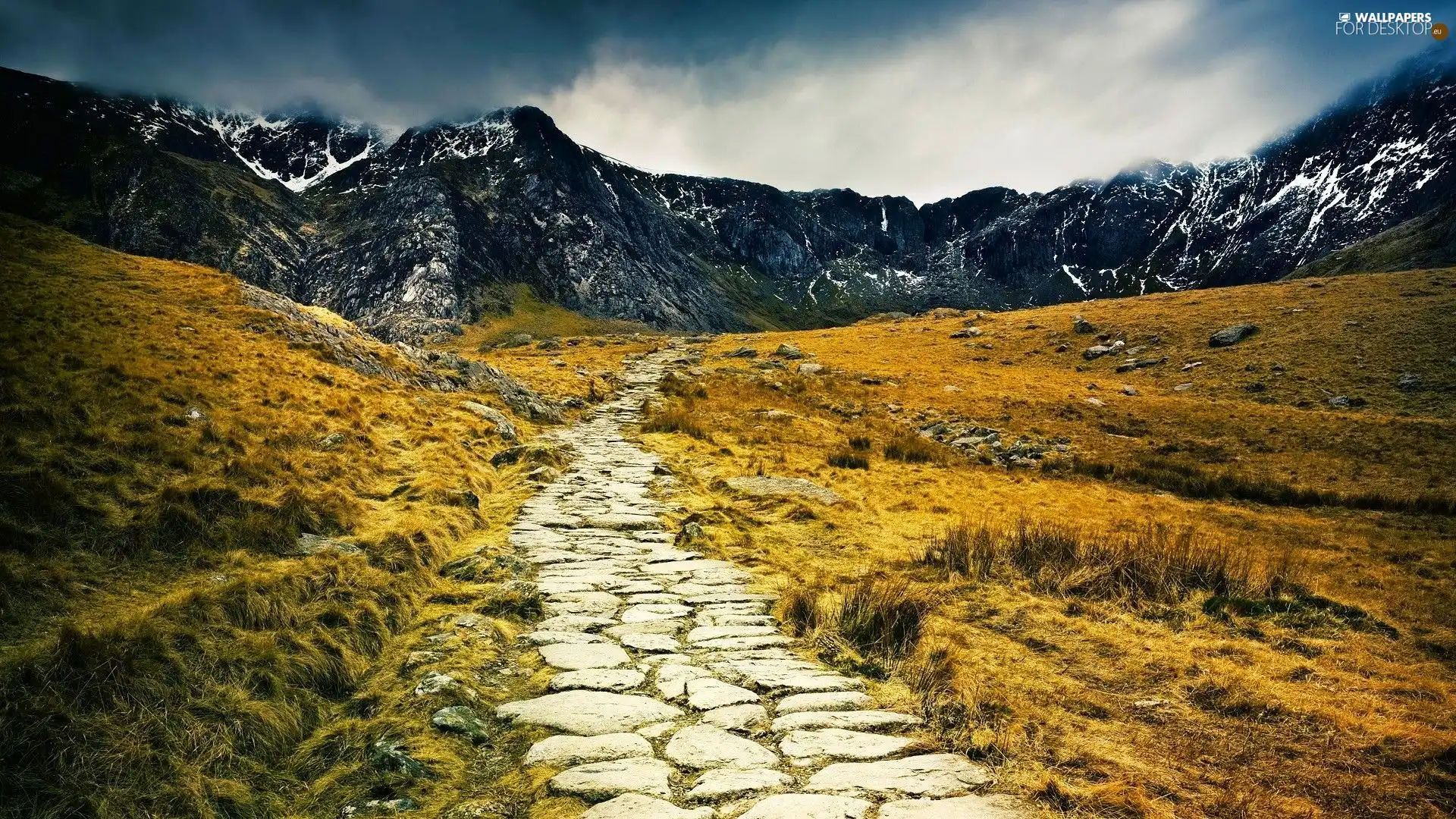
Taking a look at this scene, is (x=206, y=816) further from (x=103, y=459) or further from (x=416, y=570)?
(x=103, y=459)

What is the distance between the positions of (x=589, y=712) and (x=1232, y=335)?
5002 cm

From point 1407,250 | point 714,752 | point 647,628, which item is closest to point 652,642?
point 647,628

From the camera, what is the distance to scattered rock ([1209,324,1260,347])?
1590 inches

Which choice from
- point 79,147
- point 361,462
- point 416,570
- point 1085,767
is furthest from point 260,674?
point 79,147

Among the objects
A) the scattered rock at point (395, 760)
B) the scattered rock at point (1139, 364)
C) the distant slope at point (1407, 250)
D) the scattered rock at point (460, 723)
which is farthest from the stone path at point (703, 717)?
the distant slope at point (1407, 250)

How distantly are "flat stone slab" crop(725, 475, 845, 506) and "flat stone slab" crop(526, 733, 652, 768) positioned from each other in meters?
8.75

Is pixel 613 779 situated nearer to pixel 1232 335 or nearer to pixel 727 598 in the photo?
pixel 727 598

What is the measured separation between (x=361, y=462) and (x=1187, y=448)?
83.5 feet

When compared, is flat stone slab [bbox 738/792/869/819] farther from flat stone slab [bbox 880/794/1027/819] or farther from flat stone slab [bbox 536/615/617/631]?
flat stone slab [bbox 536/615/617/631]

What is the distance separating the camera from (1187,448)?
22.2 metres

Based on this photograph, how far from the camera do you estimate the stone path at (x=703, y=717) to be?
11.8 ft

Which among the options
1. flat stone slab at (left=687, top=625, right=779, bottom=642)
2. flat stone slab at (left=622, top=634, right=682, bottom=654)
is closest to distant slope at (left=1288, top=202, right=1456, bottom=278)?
flat stone slab at (left=687, top=625, right=779, bottom=642)

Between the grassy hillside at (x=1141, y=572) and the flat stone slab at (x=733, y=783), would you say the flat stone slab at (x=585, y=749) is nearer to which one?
the flat stone slab at (x=733, y=783)

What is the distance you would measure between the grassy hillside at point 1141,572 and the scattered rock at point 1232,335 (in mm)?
8574
